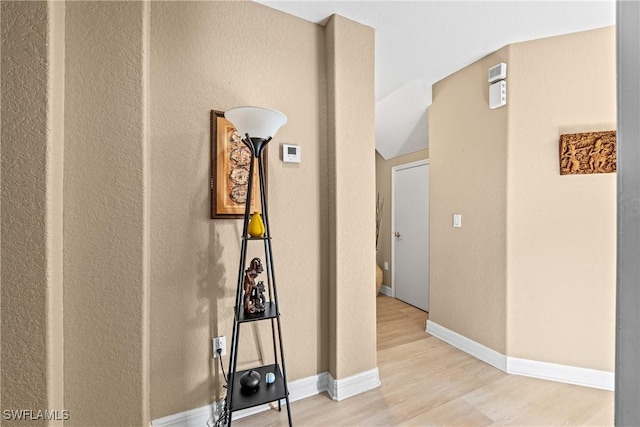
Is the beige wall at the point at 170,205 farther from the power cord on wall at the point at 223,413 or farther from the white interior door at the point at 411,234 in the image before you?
the white interior door at the point at 411,234

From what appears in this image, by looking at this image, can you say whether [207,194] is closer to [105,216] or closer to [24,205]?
[105,216]

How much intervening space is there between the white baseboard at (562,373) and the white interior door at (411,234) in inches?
49.3

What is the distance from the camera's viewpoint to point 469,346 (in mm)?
2488

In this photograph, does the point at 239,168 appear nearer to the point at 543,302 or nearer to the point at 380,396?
the point at 380,396

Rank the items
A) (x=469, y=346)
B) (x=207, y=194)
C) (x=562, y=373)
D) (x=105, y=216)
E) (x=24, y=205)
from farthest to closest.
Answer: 1. (x=469, y=346)
2. (x=562, y=373)
3. (x=207, y=194)
4. (x=105, y=216)
5. (x=24, y=205)

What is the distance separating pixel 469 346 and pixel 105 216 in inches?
108

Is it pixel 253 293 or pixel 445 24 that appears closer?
pixel 253 293

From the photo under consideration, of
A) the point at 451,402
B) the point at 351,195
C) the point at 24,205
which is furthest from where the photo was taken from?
the point at 351,195

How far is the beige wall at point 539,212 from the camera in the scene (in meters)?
2.03

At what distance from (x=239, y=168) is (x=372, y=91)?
106 cm

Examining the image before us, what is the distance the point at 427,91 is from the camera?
295 centimetres

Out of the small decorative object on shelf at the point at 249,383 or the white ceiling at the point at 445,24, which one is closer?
the small decorative object on shelf at the point at 249,383

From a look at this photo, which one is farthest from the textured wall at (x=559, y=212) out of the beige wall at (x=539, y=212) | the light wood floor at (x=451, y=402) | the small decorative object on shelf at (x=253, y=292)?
the small decorative object on shelf at (x=253, y=292)

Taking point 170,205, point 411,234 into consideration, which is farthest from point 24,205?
point 411,234
